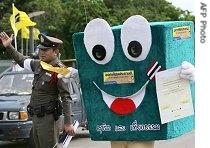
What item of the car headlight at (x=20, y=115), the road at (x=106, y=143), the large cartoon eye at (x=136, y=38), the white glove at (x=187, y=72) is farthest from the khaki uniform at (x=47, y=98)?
the road at (x=106, y=143)

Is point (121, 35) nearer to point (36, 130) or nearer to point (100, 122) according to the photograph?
point (100, 122)

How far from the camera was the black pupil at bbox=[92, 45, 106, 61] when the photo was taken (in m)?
3.99

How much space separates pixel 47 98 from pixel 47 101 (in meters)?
0.03

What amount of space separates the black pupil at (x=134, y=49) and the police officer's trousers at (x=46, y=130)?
162 centimetres

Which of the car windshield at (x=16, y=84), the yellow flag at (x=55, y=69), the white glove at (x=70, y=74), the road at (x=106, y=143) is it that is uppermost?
the yellow flag at (x=55, y=69)

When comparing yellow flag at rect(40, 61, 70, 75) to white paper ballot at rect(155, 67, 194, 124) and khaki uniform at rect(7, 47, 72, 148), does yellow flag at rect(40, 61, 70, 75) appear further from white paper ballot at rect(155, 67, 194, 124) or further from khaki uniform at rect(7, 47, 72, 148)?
white paper ballot at rect(155, 67, 194, 124)

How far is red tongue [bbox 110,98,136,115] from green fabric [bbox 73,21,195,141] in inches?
1.3

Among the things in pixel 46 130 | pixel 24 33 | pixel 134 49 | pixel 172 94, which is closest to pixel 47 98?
pixel 46 130

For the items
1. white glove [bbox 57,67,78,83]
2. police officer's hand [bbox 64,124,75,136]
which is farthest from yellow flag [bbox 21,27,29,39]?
white glove [bbox 57,67,78,83]

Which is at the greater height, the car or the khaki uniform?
the khaki uniform

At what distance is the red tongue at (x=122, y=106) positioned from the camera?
3957 millimetres

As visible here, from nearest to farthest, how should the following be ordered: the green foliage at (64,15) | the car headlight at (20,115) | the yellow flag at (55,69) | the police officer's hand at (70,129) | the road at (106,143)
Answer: the yellow flag at (55,69) < the police officer's hand at (70,129) < the car headlight at (20,115) < the road at (106,143) < the green foliage at (64,15)

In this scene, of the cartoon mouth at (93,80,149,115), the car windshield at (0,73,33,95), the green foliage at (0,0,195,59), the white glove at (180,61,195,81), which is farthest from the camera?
the green foliage at (0,0,195,59)

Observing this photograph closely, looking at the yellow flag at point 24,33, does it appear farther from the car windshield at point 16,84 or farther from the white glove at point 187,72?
Answer: the white glove at point 187,72
